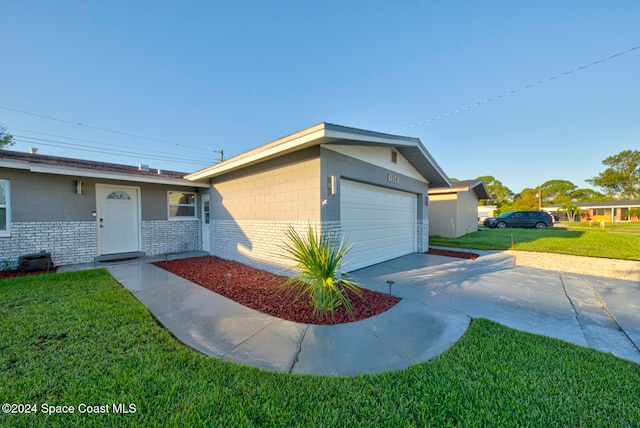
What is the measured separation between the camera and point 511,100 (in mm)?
8867

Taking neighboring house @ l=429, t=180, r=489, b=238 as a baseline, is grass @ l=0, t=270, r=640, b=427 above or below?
below

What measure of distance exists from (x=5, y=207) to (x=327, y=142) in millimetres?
9092

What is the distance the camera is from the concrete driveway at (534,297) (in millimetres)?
3105

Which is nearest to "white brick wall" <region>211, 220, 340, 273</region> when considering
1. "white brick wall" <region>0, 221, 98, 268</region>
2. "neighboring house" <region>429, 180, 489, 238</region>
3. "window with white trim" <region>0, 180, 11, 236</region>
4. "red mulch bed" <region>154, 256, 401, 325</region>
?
"red mulch bed" <region>154, 256, 401, 325</region>

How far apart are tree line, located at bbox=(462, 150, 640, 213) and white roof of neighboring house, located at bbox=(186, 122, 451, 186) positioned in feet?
122

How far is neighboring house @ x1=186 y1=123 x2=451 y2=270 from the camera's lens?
16.7 feet

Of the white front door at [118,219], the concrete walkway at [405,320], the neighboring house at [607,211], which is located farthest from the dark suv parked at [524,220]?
the white front door at [118,219]

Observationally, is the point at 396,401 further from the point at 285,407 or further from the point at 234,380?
the point at 234,380

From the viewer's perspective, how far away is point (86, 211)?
738 centimetres

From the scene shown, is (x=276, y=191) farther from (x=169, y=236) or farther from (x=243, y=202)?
(x=169, y=236)

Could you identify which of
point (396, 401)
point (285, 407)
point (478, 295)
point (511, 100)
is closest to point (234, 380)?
point (285, 407)

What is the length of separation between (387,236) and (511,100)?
24.3ft

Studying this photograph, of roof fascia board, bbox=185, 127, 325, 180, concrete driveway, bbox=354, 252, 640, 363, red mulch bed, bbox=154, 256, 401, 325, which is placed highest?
roof fascia board, bbox=185, 127, 325, 180

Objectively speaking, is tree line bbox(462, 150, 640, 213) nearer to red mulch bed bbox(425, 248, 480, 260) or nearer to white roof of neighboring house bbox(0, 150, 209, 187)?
red mulch bed bbox(425, 248, 480, 260)
